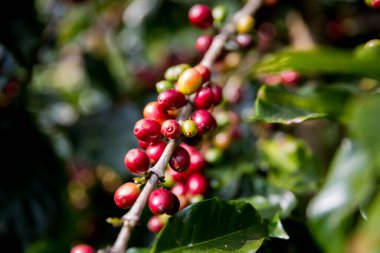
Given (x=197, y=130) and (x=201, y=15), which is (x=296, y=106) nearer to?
(x=197, y=130)

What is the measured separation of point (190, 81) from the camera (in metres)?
0.82

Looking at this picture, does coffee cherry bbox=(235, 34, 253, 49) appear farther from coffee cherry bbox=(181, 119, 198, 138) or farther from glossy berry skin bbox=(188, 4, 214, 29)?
coffee cherry bbox=(181, 119, 198, 138)

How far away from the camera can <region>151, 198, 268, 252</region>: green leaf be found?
0.70m

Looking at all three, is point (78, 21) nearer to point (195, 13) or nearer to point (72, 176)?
point (72, 176)

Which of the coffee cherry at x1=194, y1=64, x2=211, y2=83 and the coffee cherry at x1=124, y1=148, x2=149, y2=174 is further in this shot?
the coffee cherry at x1=194, y1=64, x2=211, y2=83

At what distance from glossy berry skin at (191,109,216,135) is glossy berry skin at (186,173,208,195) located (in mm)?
226

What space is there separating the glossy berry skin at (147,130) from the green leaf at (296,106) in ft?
0.63

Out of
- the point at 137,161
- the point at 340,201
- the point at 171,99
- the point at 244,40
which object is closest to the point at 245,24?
the point at 244,40

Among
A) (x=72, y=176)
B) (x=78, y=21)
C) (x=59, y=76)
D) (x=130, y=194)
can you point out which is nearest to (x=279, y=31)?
(x=78, y=21)

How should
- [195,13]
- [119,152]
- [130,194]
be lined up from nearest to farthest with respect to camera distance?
[130,194]
[195,13]
[119,152]

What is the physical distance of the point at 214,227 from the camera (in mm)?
736

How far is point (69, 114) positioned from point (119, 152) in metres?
0.71

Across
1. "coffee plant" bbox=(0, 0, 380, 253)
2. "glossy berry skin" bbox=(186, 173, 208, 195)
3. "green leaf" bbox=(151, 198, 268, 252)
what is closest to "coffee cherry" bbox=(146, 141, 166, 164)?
"coffee plant" bbox=(0, 0, 380, 253)

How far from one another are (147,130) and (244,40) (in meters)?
0.43
